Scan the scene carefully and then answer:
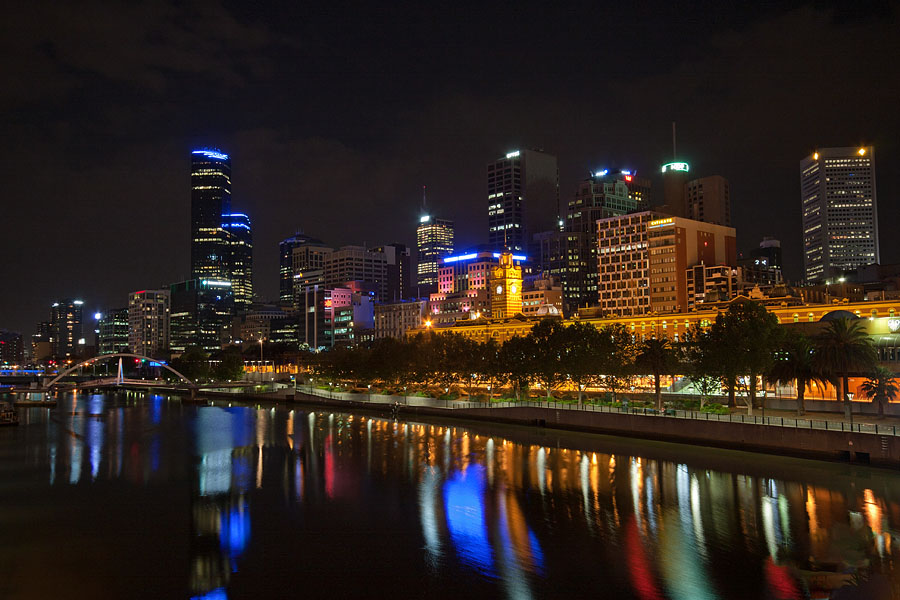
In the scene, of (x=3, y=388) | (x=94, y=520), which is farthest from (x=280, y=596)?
(x=3, y=388)

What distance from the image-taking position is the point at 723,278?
15875 centimetres

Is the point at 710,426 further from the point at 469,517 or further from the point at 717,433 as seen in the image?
the point at 469,517

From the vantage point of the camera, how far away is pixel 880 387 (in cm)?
5641

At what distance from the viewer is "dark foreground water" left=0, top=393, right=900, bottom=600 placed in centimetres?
2947

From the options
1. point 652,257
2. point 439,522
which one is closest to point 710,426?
point 439,522

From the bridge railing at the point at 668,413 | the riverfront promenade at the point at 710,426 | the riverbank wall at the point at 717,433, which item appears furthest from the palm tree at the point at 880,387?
the riverbank wall at the point at 717,433

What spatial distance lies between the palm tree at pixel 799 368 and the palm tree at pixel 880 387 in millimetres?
3949

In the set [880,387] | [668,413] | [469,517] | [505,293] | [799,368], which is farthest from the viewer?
[505,293]

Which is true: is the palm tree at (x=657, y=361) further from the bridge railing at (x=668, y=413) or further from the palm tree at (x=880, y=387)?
the palm tree at (x=880, y=387)

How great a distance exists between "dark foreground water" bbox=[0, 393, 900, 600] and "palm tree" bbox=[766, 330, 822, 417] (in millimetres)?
10350

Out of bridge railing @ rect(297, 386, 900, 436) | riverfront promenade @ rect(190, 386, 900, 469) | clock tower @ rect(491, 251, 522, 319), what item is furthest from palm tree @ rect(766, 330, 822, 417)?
clock tower @ rect(491, 251, 522, 319)

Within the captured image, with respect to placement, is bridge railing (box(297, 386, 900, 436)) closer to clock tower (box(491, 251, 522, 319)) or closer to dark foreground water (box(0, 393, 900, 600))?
dark foreground water (box(0, 393, 900, 600))

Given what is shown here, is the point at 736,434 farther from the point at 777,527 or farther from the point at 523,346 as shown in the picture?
the point at 523,346

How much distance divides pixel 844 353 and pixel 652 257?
375 ft
